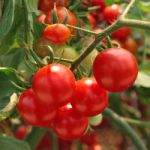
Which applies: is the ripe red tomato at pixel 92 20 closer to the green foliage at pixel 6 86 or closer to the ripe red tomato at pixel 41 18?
the ripe red tomato at pixel 41 18

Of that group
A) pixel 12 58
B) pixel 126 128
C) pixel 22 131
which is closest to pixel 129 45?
pixel 126 128

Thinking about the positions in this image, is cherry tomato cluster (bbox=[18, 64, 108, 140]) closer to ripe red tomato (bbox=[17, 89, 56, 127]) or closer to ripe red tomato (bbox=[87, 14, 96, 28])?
ripe red tomato (bbox=[17, 89, 56, 127])

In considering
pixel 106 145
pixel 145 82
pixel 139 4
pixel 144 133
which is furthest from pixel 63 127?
pixel 106 145

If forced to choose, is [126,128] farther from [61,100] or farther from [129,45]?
[61,100]

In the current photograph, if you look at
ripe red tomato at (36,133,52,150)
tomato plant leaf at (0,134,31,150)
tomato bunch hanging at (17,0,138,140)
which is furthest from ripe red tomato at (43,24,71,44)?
ripe red tomato at (36,133,52,150)

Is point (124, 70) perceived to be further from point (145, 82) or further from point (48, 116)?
point (145, 82)

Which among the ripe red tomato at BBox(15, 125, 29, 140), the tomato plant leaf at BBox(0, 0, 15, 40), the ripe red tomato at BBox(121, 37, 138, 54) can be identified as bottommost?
the ripe red tomato at BBox(15, 125, 29, 140)
